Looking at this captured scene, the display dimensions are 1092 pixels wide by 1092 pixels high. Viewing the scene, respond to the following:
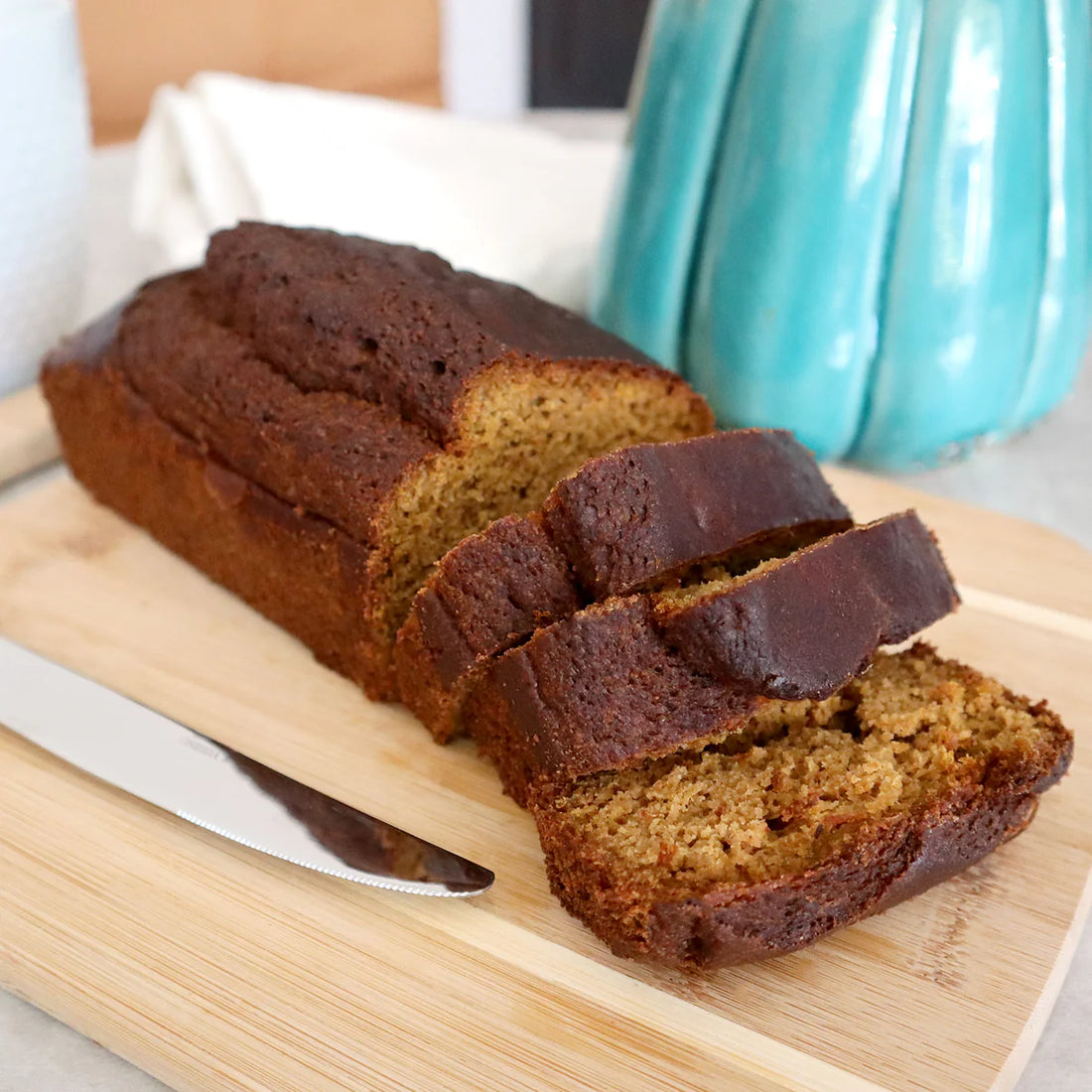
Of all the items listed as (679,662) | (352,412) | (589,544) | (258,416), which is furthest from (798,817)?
(258,416)

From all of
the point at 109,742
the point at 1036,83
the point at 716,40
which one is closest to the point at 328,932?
the point at 109,742

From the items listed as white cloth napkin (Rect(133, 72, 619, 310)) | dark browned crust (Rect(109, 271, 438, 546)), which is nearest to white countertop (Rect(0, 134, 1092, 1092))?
white cloth napkin (Rect(133, 72, 619, 310))

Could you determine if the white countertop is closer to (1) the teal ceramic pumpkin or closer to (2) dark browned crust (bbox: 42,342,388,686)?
(1) the teal ceramic pumpkin

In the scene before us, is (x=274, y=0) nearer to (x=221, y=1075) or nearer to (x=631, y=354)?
(x=631, y=354)

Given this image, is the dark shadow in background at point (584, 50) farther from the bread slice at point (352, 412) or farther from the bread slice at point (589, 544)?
the bread slice at point (589, 544)

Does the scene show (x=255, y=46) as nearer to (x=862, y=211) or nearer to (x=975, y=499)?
(x=862, y=211)
